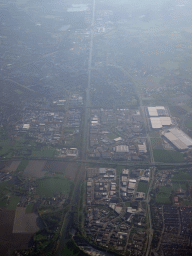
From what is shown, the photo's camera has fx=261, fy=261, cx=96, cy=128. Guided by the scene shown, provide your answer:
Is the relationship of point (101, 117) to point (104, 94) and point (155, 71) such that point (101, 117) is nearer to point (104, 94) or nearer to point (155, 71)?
point (104, 94)

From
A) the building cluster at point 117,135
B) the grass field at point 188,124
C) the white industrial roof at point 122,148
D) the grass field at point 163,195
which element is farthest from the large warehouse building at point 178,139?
the grass field at point 163,195

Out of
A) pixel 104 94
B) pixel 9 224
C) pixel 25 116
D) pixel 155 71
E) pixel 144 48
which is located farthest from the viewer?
pixel 144 48

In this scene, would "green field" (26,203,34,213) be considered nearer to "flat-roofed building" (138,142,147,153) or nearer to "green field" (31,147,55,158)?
"green field" (31,147,55,158)

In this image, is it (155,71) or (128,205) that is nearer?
(128,205)

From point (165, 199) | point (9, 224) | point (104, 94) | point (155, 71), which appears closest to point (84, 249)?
point (9, 224)

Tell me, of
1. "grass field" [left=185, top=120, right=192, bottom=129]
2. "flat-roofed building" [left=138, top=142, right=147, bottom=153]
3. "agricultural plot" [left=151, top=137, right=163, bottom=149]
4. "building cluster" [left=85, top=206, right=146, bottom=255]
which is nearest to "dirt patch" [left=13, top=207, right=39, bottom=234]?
"building cluster" [left=85, top=206, right=146, bottom=255]

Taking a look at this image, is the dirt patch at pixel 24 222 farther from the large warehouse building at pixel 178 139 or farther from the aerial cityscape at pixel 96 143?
the large warehouse building at pixel 178 139
